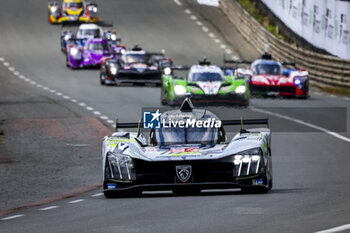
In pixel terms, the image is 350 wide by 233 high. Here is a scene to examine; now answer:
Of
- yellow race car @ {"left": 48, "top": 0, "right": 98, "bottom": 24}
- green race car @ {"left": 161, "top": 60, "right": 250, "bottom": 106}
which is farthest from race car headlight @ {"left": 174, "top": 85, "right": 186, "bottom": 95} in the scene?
yellow race car @ {"left": 48, "top": 0, "right": 98, "bottom": 24}

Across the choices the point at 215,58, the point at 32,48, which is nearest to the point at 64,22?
the point at 32,48

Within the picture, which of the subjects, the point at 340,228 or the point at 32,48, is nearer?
the point at 340,228

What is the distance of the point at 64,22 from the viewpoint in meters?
63.9

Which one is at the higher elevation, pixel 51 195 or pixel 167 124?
pixel 167 124

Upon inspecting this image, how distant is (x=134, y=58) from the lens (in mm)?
40688

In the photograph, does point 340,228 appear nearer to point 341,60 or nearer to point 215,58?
point 341,60

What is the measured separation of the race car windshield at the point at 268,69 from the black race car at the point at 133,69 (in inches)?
188

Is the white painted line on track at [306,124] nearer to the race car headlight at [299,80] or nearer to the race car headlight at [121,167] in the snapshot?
the race car headlight at [299,80]

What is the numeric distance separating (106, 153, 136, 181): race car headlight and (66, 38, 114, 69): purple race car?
33.1 m

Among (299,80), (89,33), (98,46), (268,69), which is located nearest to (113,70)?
(268,69)

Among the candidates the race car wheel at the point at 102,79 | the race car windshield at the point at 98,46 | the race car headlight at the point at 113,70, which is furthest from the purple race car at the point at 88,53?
the race car headlight at the point at 113,70

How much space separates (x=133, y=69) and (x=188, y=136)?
80.0 ft

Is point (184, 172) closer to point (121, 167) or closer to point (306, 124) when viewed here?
point (121, 167)

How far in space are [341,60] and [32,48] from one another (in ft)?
71.8
